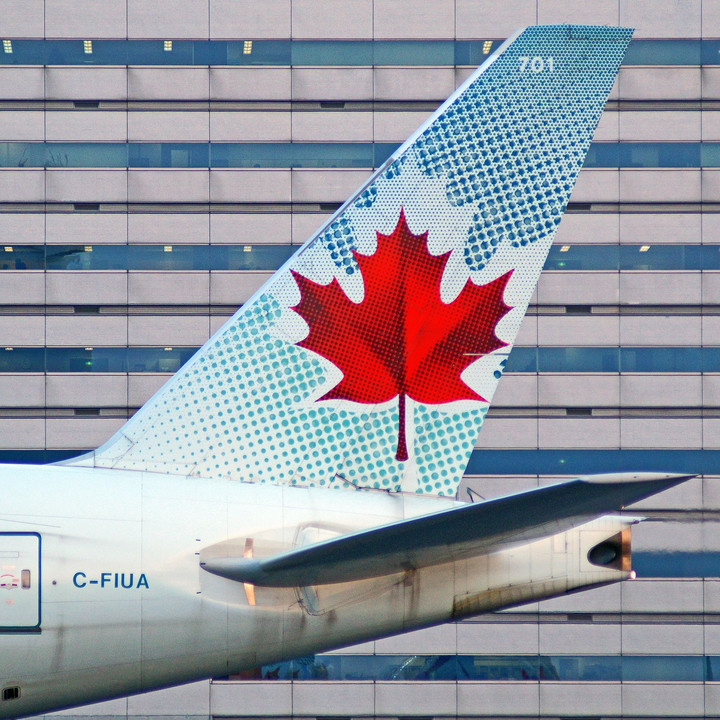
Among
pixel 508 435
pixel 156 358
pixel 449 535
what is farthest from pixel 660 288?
pixel 449 535

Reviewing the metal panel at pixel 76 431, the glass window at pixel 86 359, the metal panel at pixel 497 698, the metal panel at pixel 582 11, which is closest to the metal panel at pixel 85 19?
the glass window at pixel 86 359

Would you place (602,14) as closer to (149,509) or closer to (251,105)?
(251,105)

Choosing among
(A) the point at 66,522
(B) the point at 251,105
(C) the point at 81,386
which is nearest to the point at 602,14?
(B) the point at 251,105

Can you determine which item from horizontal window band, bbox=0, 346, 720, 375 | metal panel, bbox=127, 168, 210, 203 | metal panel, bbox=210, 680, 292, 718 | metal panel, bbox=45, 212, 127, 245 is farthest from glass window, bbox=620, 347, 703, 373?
metal panel, bbox=45, 212, 127, 245

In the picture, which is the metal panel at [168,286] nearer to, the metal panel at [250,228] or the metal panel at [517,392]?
the metal panel at [250,228]

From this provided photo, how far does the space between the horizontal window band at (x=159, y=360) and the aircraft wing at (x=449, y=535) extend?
24605mm

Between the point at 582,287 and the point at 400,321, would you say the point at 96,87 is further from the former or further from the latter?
the point at 400,321

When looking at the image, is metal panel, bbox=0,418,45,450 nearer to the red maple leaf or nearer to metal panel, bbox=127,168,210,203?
metal panel, bbox=127,168,210,203

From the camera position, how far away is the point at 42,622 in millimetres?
8547

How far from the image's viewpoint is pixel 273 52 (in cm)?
3278

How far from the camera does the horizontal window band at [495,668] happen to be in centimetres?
3238

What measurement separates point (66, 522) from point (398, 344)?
386 centimetres

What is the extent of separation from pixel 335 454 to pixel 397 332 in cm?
149

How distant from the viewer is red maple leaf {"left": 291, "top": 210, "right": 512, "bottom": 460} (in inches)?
375
